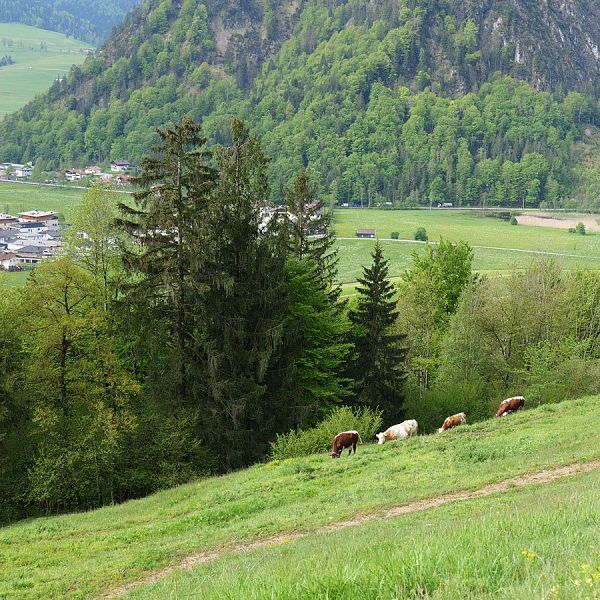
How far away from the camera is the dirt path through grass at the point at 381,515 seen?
46.5 feet

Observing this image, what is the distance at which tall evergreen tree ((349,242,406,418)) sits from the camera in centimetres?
3800

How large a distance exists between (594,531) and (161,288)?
2389 centimetres

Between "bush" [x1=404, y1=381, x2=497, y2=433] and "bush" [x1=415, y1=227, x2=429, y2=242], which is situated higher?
"bush" [x1=415, y1=227, x2=429, y2=242]

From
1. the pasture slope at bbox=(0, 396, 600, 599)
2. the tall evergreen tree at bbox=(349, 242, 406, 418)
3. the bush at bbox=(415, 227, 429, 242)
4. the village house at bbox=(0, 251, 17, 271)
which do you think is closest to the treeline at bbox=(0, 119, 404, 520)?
the pasture slope at bbox=(0, 396, 600, 599)

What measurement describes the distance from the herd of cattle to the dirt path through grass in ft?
23.4

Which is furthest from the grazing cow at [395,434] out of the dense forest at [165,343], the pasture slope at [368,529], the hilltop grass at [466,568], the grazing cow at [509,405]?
the hilltop grass at [466,568]

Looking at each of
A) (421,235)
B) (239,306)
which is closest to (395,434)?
(239,306)

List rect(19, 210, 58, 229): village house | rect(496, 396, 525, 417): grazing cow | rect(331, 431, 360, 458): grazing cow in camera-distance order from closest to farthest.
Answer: rect(331, 431, 360, 458): grazing cow → rect(496, 396, 525, 417): grazing cow → rect(19, 210, 58, 229): village house

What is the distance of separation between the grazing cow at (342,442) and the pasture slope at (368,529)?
1.61 feet

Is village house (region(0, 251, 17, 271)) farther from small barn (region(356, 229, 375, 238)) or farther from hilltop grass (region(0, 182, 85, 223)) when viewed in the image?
small barn (region(356, 229, 375, 238))

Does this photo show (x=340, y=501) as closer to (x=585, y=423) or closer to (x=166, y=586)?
(x=166, y=586)

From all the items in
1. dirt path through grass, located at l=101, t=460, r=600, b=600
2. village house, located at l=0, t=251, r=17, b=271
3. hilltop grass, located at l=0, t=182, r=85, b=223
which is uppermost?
hilltop grass, located at l=0, t=182, r=85, b=223

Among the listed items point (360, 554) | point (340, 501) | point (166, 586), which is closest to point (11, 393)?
point (340, 501)

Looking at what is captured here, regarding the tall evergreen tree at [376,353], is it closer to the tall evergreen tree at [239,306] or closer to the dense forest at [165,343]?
the dense forest at [165,343]
